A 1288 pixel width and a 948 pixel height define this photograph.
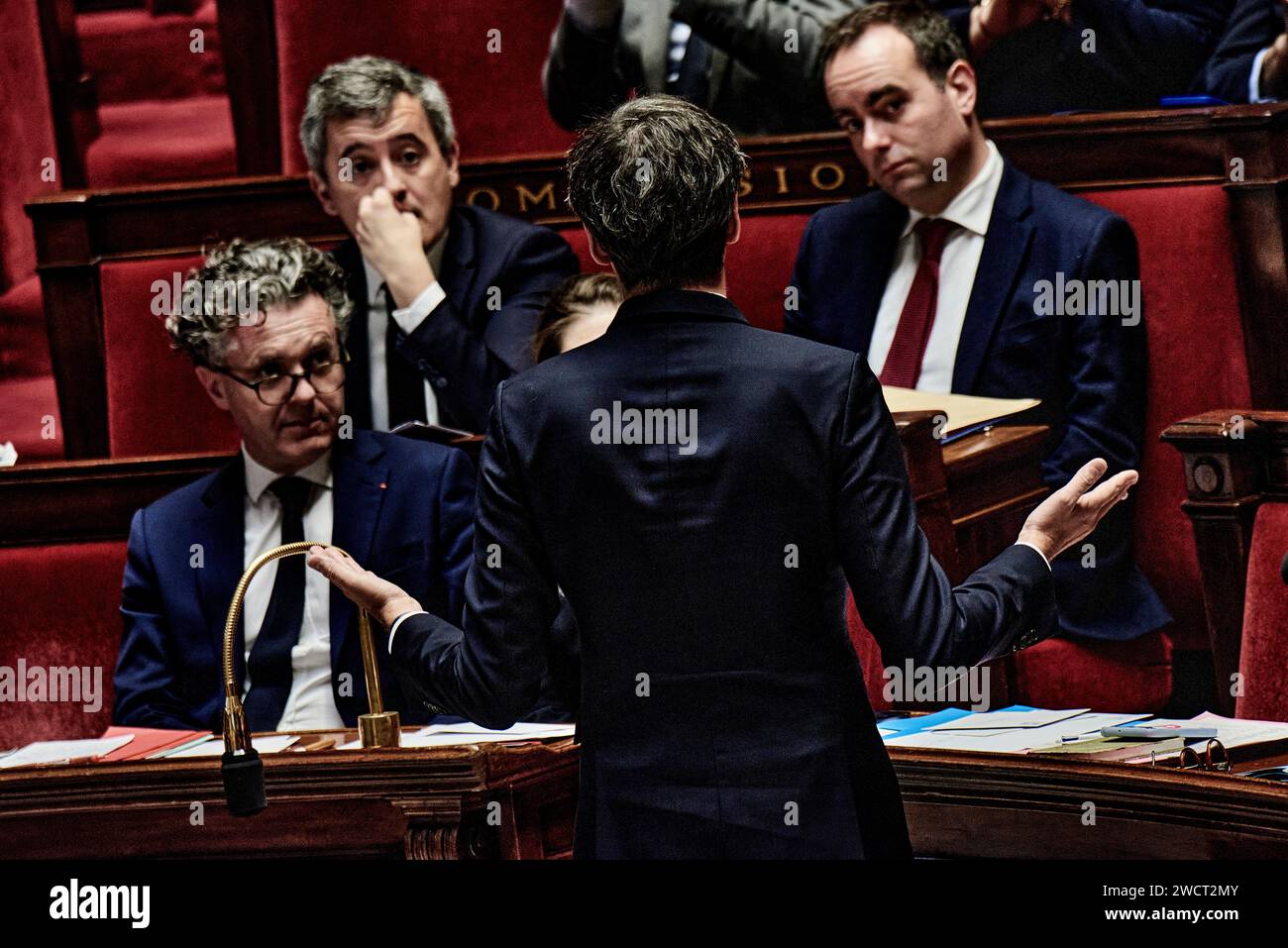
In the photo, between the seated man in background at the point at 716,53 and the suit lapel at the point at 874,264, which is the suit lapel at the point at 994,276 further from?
the seated man in background at the point at 716,53

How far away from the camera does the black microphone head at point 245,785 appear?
2.18 m

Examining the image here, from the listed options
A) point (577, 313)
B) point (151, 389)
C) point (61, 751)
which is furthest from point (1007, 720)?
point (151, 389)

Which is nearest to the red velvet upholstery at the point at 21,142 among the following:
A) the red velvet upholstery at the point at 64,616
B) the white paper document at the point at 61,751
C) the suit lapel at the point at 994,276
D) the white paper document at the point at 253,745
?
the red velvet upholstery at the point at 64,616

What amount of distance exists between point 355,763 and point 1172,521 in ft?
4.97

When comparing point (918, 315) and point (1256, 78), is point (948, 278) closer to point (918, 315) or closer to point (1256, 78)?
point (918, 315)

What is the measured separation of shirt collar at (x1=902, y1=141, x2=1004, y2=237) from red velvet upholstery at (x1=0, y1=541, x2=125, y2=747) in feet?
5.48

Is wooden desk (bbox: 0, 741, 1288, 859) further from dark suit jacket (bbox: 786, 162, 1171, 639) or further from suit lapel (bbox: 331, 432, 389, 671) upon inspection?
dark suit jacket (bbox: 786, 162, 1171, 639)

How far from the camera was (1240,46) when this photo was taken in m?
3.10

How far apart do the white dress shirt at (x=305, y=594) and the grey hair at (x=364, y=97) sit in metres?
0.74

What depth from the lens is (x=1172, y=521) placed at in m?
2.93

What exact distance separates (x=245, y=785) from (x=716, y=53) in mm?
1863

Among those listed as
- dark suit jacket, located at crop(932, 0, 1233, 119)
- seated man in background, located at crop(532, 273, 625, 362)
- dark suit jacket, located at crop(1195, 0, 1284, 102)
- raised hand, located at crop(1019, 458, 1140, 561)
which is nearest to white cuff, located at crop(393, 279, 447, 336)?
seated man in background, located at crop(532, 273, 625, 362)

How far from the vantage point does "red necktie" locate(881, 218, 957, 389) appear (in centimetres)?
302
